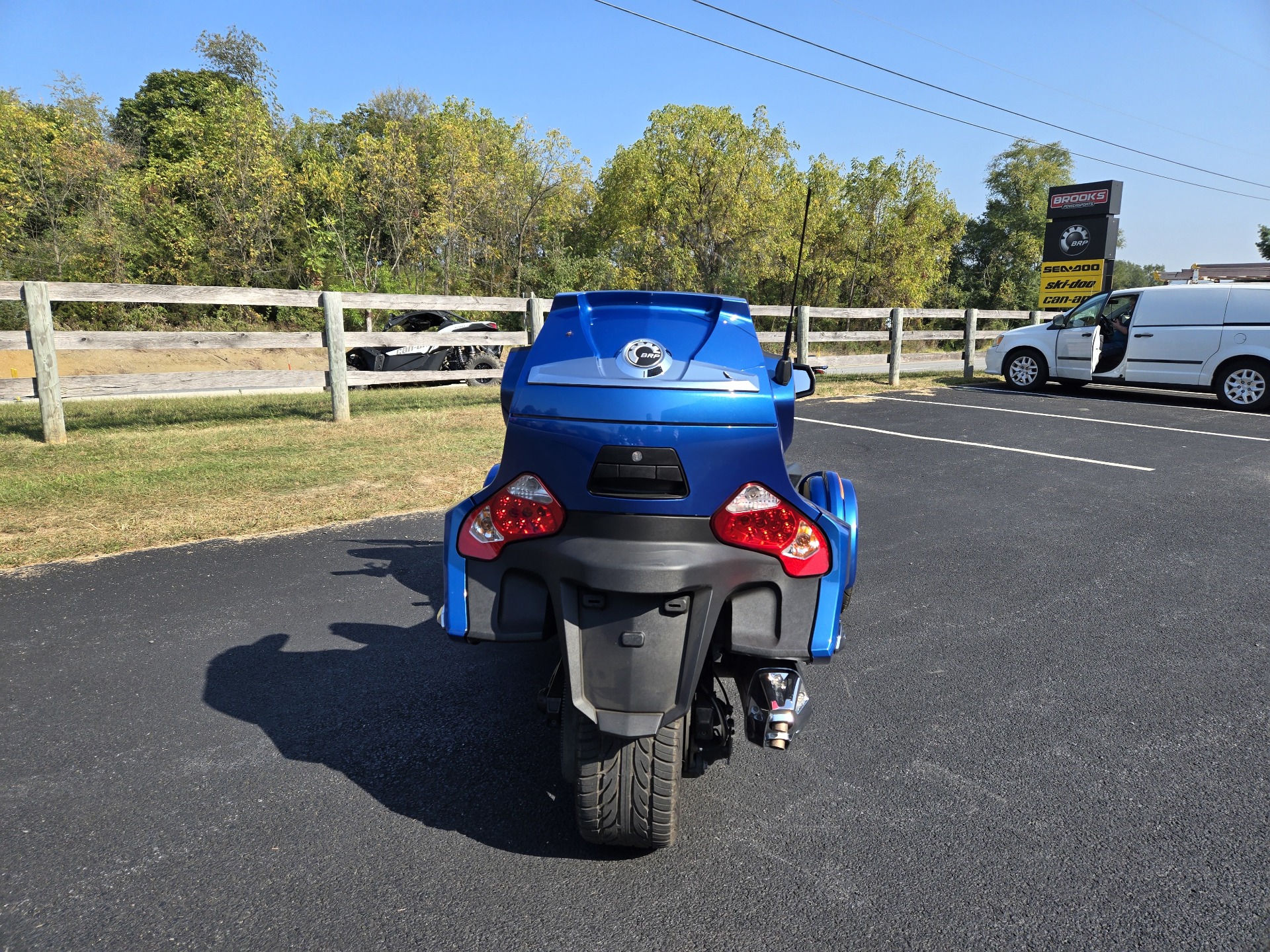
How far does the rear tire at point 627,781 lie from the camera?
2.13 meters

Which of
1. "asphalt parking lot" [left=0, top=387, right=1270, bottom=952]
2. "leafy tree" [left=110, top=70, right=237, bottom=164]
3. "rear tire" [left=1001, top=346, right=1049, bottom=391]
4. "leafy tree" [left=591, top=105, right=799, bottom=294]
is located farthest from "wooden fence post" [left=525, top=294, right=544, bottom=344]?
"leafy tree" [left=110, top=70, right=237, bottom=164]

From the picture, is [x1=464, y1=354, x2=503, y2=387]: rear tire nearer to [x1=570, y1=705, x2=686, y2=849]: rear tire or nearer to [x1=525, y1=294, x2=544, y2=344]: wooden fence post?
[x1=525, y1=294, x2=544, y2=344]: wooden fence post

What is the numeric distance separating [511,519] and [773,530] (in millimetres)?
714

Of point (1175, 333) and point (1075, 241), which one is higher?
point (1075, 241)

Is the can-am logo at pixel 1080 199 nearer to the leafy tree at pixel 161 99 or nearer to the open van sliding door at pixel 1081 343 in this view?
the open van sliding door at pixel 1081 343

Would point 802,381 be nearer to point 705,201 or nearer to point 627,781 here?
point 627,781

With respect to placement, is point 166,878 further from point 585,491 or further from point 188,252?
point 188,252

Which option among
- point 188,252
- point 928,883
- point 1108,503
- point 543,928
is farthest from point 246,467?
point 188,252

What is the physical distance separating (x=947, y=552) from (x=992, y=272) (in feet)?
186

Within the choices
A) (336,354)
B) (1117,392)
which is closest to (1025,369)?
(1117,392)

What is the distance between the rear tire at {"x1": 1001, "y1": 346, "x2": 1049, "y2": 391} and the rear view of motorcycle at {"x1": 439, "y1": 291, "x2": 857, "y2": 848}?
14557 millimetres

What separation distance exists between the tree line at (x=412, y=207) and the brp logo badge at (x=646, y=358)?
25020 mm

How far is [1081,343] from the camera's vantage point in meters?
14.2

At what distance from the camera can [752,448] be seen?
2.10 metres
